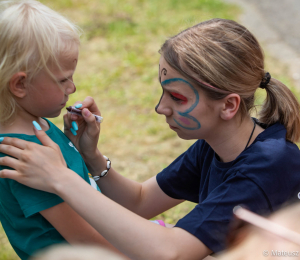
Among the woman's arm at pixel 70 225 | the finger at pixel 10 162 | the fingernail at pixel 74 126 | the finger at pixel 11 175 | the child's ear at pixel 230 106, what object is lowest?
the woman's arm at pixel 70 225

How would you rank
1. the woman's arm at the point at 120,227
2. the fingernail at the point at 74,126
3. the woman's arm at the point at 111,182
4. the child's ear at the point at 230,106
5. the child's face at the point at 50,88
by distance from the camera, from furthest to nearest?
the woman's arm at the point at 111,182 < the fingernail at the point at 74,126 < the child's ear at the point at 230,106 < the child's face at the point at 50,88 < the woman's arm at the point at 120,227

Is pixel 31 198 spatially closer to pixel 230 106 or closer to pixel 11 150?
pixel 11 150

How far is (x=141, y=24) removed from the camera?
646cm

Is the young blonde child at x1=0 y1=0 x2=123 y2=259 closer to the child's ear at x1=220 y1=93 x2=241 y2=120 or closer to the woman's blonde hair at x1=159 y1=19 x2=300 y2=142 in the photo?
the woman's blonde hair at x1=159 y1=19 x2=300 y2=142

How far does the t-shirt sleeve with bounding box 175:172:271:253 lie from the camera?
4.55ft

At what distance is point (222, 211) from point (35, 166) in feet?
2.47

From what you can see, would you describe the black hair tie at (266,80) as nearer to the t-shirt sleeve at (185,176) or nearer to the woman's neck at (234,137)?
the woman's neck at (234,137)

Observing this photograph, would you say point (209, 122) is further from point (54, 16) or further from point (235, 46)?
point (54, 16)

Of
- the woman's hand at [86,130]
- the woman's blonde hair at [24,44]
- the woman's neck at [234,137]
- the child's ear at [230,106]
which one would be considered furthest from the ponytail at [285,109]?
the woman's blonde hair at [24,44]

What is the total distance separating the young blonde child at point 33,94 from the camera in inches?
54.2

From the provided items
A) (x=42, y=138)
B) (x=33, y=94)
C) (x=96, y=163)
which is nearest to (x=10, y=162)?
(x=42, y=138)

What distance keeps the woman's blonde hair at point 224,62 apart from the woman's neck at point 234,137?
69 mm

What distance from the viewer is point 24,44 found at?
137cm

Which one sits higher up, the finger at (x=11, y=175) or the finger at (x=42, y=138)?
the finger at (x=42, y=138)
